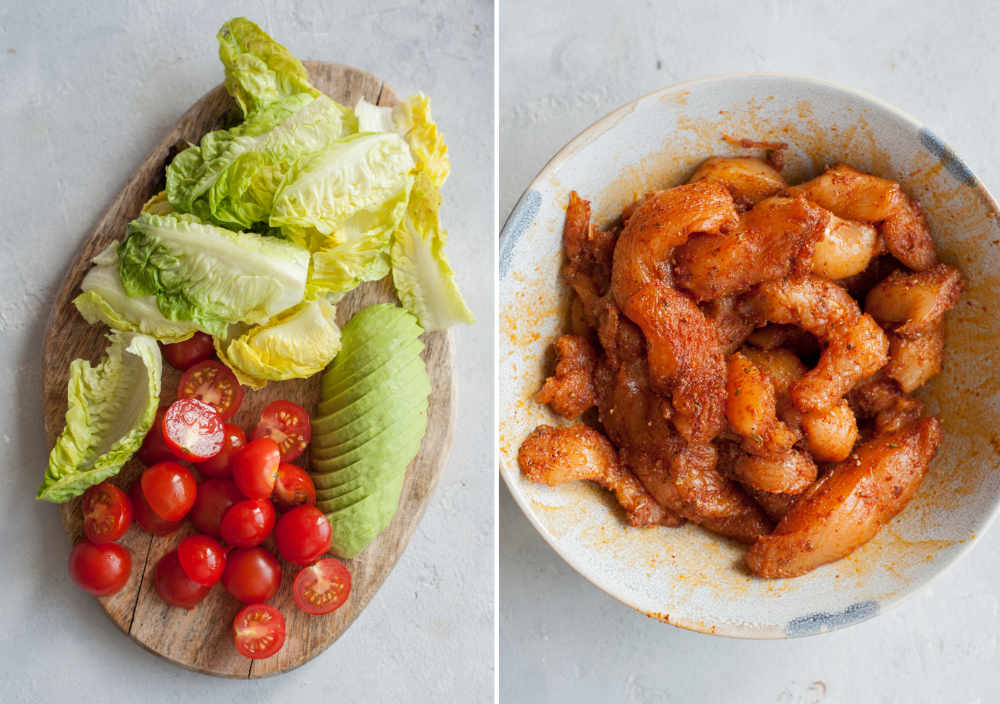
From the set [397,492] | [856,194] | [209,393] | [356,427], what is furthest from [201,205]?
[856,194]

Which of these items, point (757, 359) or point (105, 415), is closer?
point (105, 415)

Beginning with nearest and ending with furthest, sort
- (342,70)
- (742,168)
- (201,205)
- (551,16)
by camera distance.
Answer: (201,205), (342,70), (742,168), (551,16)

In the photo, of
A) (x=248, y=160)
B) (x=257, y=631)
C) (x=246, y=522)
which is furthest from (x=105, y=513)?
(x=248, y=160)

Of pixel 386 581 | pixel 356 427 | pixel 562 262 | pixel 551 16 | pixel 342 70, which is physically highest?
pixel 551 16

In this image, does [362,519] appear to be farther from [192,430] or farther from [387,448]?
[192,430]

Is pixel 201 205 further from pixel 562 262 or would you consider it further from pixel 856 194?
pixel 856 194

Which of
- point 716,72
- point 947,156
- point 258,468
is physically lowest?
point 258,468

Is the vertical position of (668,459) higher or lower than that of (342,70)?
lower
